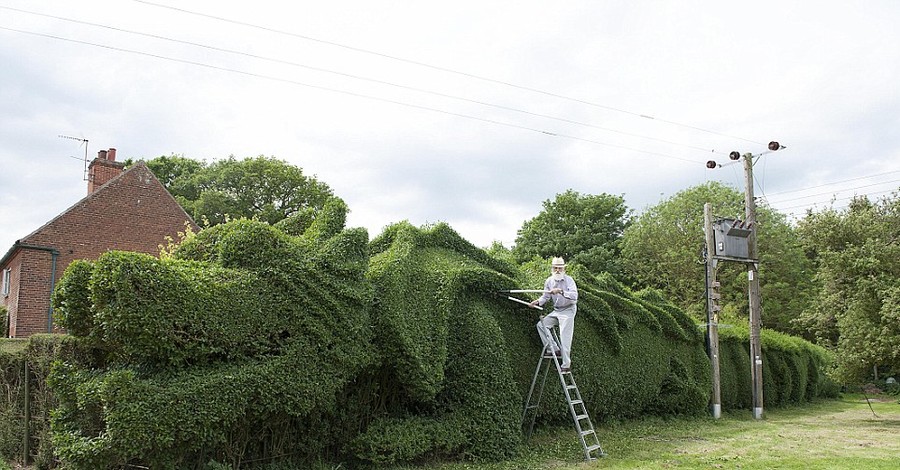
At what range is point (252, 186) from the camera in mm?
33312

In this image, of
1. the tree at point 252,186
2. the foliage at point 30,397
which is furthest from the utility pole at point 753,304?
the tree at point 252,186

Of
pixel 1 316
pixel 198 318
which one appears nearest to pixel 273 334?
pixel 198 318

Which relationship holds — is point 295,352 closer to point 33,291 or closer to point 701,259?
point 33,291

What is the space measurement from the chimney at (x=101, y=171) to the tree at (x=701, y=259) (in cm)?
2369

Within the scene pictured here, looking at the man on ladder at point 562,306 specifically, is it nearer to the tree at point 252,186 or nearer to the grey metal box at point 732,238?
the grey metal box at point 732,238

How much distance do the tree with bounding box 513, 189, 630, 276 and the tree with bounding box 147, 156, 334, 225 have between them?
11.6 m

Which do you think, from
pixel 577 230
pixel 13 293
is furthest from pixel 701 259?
pixel 13 293

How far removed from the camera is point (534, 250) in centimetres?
3638

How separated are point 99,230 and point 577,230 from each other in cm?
2298

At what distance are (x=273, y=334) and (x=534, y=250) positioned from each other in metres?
29.7

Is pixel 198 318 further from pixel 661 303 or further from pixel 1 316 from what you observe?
pixel 1 316

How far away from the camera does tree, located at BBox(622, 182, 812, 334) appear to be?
31781 millimetres

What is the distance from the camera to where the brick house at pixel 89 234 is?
814 inches

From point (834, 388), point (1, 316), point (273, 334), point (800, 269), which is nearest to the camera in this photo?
point (273, 334)
